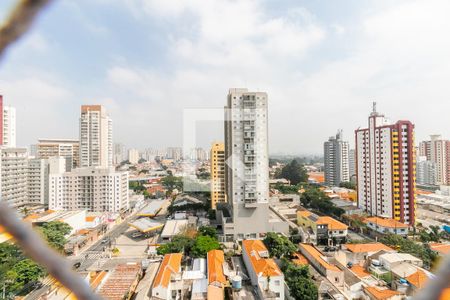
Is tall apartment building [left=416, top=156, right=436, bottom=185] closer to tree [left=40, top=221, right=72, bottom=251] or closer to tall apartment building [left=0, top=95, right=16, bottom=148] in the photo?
tree [left=40, top=221, right=72, bottom=251]

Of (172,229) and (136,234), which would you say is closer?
(172,229)

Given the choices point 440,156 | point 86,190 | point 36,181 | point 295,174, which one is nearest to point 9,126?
point 36,181

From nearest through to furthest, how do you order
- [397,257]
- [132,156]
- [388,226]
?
[397,257] → [388,226] → [132,156]

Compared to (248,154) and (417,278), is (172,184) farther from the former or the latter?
(417,278)

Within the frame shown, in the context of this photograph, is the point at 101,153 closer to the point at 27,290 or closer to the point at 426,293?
the point at 27,290

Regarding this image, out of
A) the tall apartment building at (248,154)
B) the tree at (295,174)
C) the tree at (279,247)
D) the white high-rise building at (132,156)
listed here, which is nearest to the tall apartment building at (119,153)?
the white high-rise building at (132,156)

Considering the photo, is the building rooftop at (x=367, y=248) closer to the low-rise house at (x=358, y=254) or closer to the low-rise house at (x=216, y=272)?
the low-rise house at (x=358, y=254)
